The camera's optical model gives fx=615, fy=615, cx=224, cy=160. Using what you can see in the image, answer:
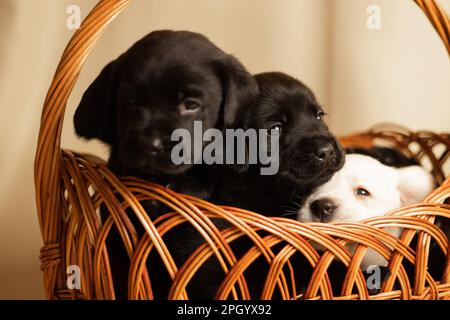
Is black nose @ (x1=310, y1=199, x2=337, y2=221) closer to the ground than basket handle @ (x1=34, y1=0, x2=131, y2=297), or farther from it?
closer to the ground

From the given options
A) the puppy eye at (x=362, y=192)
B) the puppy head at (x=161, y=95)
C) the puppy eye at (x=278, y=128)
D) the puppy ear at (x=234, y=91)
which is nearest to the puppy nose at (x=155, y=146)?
the puppy head at (x=161, y=95)

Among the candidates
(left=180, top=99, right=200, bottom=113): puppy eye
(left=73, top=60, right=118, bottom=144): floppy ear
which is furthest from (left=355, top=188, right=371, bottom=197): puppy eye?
(left=73, top=60, right=118, bottom=144): floppy ear

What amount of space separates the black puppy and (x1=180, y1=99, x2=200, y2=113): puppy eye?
16 cm

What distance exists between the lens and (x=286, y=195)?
1.42 m

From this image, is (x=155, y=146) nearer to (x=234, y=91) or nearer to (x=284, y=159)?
(x=234, y=91)

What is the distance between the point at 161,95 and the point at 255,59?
124 cm

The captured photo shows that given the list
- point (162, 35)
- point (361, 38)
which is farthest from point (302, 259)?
point (361, 38)

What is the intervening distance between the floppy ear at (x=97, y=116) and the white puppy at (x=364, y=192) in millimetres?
469

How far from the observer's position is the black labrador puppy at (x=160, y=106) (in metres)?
1.20

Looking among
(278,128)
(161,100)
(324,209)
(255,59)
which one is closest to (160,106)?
(161,100)

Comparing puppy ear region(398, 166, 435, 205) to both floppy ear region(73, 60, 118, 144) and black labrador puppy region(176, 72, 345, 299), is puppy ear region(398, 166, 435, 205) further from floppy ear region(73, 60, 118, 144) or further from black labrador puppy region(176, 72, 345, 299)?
floppy ear region(73, 60, 118, 144)

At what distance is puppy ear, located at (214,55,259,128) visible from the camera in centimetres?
130
